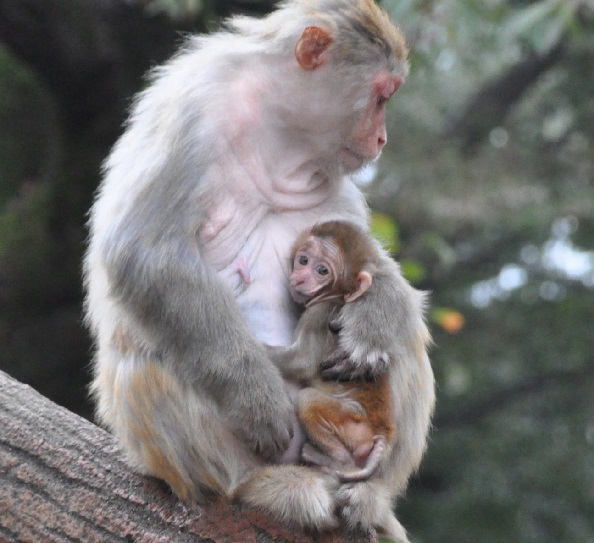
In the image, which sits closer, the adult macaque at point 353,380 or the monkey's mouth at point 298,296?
the adult macaque at point 353,380

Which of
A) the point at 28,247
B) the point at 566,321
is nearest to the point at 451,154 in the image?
the point at 566,321

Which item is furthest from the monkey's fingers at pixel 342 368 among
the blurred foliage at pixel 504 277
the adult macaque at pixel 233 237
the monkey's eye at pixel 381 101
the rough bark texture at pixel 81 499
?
the blurred foliage at pixel 504 277

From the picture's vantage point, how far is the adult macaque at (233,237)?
3711 millimetres

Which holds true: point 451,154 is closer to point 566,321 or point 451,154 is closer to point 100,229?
point 566,321

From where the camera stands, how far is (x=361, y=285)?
158 inches

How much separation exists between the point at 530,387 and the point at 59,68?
27.3ft

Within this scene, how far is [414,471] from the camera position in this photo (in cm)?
432

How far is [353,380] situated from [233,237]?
0.78 metres

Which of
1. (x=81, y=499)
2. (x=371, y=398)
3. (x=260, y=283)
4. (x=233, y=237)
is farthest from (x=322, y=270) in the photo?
(x=81, y=499)

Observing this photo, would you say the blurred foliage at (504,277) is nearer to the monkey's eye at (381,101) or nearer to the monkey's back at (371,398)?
the monkey's eye at (381,101)

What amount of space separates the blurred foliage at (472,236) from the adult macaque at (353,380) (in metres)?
3.92

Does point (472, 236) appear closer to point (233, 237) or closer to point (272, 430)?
point (233, 237)

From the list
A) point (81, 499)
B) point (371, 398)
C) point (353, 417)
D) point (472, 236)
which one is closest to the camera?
point (81, 499)

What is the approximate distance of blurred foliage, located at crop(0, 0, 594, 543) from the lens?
7.88 meters
